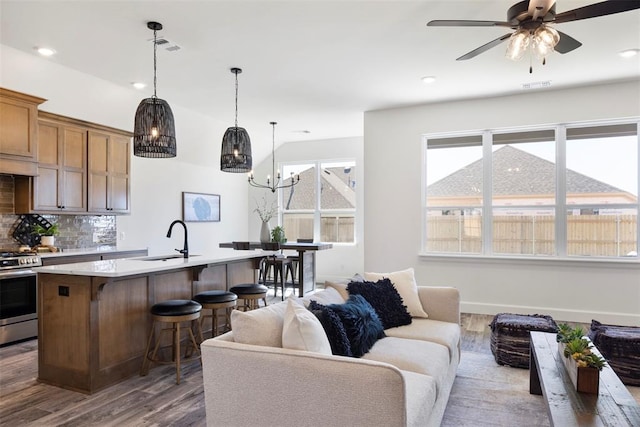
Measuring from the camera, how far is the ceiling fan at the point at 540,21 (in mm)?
2398

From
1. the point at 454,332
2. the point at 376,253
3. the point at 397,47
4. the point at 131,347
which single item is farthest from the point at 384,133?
the point at 131,347

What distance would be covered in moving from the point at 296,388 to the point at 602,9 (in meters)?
2.69

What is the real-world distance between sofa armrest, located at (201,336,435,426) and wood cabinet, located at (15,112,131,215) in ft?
13.1

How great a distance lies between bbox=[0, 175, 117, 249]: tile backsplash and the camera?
4.74 meters

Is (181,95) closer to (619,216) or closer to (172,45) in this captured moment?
(172,45)

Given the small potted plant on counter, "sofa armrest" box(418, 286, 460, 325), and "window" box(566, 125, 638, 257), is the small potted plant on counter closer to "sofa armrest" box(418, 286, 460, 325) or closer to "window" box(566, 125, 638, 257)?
"sofa armrest" box(418, 286, 460, 325)

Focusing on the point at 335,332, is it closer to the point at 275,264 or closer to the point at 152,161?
the point at 275,264

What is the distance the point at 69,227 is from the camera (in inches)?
215

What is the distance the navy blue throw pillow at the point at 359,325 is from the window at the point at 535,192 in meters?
3.40

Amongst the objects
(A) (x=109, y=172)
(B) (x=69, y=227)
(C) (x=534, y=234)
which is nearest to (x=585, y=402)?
(C) (x=534, y=234)

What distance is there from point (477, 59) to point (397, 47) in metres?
0.91

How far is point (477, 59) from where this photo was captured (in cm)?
420

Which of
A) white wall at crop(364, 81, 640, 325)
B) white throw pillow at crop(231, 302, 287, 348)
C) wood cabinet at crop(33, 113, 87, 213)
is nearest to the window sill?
white wall at crop(364, 81, 640, 325)

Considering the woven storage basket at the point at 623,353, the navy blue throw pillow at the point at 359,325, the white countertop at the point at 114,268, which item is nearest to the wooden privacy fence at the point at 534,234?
the woven storage basket at the point at 623,353
